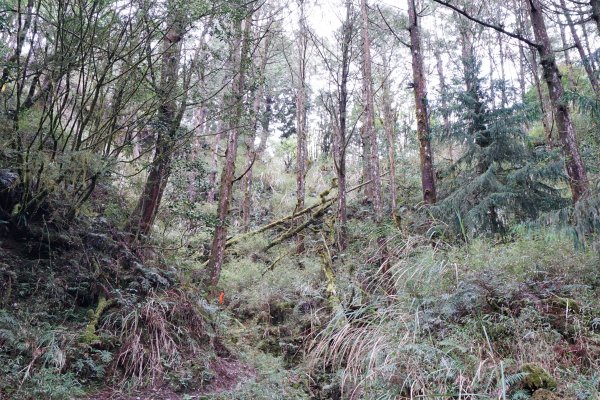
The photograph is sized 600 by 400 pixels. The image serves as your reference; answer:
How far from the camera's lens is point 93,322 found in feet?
17.0

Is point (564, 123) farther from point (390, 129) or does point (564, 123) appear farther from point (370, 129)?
point (390, 129)

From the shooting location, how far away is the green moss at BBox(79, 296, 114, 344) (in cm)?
494

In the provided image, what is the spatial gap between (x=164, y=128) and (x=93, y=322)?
116 inches

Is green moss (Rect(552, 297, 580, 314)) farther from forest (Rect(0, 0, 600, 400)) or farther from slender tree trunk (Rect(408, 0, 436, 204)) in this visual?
slender tree trunk (Rect(408, 0, 436, 204))

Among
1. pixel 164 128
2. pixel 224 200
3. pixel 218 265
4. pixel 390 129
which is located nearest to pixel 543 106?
pixel 390 129

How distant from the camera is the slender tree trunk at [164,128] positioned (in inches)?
250

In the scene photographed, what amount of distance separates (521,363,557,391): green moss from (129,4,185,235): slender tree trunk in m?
5.43

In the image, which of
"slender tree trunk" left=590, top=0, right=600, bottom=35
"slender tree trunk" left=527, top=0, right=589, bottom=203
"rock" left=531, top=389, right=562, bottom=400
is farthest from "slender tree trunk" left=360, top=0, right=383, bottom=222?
"rock" left=531, top=389, right=562, bottom=400

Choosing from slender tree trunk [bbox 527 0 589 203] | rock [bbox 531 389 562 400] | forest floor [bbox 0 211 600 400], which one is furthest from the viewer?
slender tree trunk [bbox 527 0 589 203]

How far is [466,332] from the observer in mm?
4105

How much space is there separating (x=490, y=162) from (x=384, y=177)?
8.65m

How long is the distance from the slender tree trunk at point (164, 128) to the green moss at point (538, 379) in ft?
17.8

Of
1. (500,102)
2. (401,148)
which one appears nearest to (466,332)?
(500,102)

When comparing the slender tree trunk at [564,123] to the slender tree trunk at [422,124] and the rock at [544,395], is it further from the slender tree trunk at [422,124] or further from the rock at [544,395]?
the rock at [544,395]
